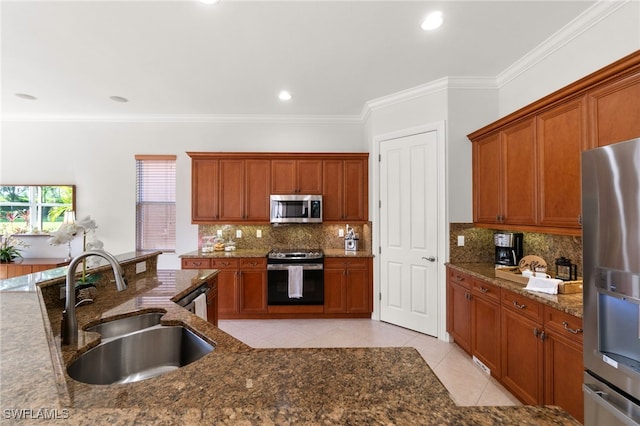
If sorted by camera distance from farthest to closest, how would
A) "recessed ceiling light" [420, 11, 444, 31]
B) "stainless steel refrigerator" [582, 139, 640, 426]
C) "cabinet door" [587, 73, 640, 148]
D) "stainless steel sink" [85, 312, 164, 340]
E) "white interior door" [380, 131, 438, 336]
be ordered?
1. "white interior door" [380, 131, 438, 336]
2. "recessed ceiling light" [420, 11, 444, 31]
3. "cabinet door" [587, 73, 640, 148]
4. "stainless steel sink" [85, 312, 164, 340]
5. "stainless steel refrigerator" [582, 139, 640, 426]

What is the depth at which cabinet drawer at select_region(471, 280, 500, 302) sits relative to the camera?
2.24m

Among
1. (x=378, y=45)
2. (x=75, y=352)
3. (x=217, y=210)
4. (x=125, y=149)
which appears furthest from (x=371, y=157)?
(x=125, y=149)

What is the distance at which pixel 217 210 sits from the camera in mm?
4016

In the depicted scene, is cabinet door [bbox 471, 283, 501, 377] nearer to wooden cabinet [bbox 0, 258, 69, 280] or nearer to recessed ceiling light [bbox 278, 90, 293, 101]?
recessed ceiling light [bbox 278, 90, 293, 101]

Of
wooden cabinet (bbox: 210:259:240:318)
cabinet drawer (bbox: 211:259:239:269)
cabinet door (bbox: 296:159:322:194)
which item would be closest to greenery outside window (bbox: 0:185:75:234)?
cabinet drawer (bbox: 211:259:239:269)

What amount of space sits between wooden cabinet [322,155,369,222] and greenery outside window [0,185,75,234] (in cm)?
409

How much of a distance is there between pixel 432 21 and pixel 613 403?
8.95ft

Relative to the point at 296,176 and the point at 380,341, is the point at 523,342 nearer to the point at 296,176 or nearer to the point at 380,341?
the point at 380,341

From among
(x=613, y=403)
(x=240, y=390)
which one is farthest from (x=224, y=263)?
(x=613, y=403)

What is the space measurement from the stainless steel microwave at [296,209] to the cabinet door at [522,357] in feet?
8.24

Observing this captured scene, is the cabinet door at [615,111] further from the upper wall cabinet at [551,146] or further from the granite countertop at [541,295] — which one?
the granite countertop at [541,295]

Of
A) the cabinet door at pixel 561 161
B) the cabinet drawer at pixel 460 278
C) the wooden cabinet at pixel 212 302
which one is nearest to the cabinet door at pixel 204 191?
the wooden cabinet at pixel 212 302

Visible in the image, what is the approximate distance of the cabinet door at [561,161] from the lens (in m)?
1.89

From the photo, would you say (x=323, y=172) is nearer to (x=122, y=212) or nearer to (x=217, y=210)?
(x=217, y=210)
